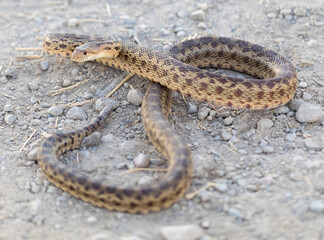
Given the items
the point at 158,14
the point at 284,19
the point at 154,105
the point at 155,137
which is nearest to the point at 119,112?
the point at 154,105

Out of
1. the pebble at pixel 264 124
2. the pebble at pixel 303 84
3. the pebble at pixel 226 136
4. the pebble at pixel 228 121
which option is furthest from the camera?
the pebble at pixel 303 84

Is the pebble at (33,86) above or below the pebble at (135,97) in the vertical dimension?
below

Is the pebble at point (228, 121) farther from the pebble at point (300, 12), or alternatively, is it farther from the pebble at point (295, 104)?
the pebble at point (300, 12)

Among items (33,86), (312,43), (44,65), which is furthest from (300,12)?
(33,86)

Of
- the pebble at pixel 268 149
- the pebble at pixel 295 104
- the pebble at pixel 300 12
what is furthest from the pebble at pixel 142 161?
the pebble at pixel 300 12

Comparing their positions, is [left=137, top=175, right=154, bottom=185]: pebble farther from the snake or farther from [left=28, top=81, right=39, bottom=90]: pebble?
[left=28, top=81, right=39, bottom=90]: pebble

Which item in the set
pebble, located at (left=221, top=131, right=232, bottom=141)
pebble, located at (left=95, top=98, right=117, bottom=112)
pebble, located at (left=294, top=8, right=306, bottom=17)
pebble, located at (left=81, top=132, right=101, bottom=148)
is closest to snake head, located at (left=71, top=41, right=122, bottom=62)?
pebble, located at (left=95, top=98, right=117, bottom=112)
